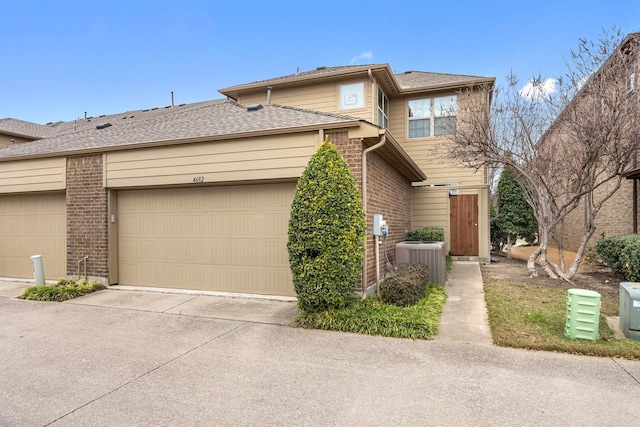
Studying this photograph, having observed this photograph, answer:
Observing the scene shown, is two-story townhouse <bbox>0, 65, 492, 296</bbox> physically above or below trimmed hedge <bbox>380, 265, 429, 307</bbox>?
above

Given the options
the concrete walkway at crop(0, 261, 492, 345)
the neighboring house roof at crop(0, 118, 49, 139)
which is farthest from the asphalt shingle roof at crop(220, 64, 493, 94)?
the neighboring house roof at crop(0, 118, 49, 139)

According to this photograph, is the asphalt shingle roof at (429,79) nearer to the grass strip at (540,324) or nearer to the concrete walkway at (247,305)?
the concrete walkway at (247,305)

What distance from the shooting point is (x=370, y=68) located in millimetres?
10219

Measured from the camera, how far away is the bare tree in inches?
282

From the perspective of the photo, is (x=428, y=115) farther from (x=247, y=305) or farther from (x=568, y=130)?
(x=247, y=305)

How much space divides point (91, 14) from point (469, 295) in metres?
13.7

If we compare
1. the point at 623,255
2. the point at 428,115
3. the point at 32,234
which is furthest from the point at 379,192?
the point at 32,234

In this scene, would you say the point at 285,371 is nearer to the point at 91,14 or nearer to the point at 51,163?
the point at 51,163

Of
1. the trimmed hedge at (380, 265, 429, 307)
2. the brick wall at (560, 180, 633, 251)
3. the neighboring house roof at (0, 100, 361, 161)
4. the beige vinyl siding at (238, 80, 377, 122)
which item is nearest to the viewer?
the trimmed hedge at (380, 265, 429, 307)

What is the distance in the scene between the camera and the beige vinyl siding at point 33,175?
8.41 meters

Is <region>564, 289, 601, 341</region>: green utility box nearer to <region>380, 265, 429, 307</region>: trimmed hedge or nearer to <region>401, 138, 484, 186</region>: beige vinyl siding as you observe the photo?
<region>380, 265, 429, 307</region>: trimmed hedge

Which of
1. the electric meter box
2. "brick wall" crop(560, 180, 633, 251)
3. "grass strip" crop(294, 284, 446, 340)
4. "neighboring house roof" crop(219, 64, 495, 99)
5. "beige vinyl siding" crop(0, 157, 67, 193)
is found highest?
"neighboring house roof" crop(219, 64, 495, 99)

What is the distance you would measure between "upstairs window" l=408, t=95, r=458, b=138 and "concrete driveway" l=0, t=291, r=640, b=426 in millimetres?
9322

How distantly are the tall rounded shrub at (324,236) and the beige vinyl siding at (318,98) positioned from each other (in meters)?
5.69
